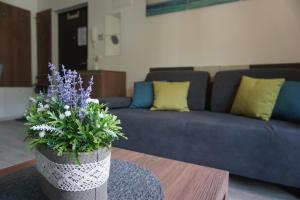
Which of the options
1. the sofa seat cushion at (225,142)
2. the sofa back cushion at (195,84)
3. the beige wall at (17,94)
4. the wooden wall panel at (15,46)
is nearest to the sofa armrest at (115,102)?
the sofa seat cushion at (225,142)

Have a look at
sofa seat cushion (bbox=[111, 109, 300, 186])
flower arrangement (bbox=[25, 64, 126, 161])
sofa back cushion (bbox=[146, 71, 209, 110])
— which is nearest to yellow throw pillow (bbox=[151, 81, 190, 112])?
sofa back cushion (bbox=[146, 71, 209, 110])

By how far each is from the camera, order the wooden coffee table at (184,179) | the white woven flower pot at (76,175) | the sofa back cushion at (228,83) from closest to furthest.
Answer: the white woven flower pot at (76,175)
the wooden coffee table at (184,179)
the sofa back cushion at (228,83)

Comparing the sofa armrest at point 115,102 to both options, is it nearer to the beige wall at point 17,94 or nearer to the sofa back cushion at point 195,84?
the sofa back cushion at point 195,84

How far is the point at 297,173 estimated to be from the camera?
131 cm

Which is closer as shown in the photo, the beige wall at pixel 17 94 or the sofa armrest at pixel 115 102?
A: the sofa armrest at pixel 115 102

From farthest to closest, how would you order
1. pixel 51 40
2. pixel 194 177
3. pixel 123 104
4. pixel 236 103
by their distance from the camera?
1. pixel 51 40
2. pixel 123 104
3. pixel 236 103
4. pixel 194 177

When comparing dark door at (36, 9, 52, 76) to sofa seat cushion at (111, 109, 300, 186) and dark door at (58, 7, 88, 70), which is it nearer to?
dark door at (58, 7, 88, 70)

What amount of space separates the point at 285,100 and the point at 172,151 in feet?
3.17

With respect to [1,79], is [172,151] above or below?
below

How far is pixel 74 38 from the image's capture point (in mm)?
3885

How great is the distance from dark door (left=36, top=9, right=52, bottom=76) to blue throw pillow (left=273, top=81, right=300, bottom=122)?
158 inches

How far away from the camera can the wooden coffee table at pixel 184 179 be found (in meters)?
Answer: 0.70

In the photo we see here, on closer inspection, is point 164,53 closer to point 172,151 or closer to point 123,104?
→ point 123,104

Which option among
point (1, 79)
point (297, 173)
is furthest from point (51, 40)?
point (297, 173)
